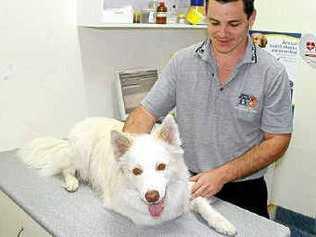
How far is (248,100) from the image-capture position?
59.5 inches

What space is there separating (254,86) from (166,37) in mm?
853

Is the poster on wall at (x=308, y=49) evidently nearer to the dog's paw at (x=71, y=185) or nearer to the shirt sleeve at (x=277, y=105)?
the shirt sleeve at (x=277, y=105)

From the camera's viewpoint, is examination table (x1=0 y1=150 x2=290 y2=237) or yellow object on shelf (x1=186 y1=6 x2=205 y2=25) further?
yellow object on shelf (x1=186 y1=6 x2=205 y2=25)

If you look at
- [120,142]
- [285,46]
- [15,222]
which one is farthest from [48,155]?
[285,46]

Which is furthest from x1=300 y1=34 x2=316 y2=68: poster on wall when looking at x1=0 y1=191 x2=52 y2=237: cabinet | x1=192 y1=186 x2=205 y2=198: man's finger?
x1=0 y1=191 x2=52 y2=237: cabinet

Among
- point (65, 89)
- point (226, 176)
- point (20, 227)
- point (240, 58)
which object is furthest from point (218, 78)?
point (20, 227)

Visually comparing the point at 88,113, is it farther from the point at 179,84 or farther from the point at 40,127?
the point at 179,84

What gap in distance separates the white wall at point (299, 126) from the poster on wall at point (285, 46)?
3 cm

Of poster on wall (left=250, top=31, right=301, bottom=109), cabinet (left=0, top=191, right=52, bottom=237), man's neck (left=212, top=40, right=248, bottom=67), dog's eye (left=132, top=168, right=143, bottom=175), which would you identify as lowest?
cabinet (left=0, top=191, right=52, bottom=237)

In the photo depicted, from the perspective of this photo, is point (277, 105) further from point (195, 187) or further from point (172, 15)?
point (172, 15)

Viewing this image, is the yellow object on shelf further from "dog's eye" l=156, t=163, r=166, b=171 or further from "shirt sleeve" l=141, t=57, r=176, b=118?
"dog's eye" l=156, t=163, r=166, b=171

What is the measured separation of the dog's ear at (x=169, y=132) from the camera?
1.23m

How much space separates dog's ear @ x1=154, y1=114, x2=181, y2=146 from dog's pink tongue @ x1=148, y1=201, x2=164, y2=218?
180 millimetres

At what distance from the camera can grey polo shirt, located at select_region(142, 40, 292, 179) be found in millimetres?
1499
